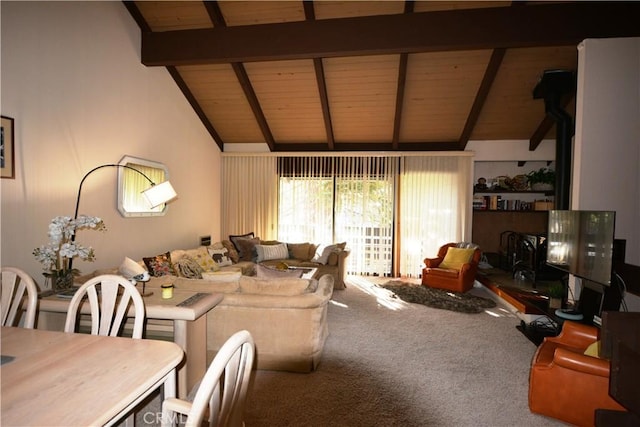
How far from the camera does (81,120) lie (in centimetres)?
358

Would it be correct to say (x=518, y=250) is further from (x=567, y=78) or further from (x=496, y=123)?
(x=567, y=78)

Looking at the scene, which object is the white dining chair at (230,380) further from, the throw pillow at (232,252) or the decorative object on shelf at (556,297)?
the throw pillow at (232,252)

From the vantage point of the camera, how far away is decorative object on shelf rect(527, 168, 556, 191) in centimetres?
618

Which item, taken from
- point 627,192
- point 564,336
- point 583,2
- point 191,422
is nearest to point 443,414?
point 564,336

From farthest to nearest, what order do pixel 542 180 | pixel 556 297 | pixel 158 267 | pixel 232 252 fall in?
pixel 542 180
pixel 232 252
pixel 158 267
pixel 556 297

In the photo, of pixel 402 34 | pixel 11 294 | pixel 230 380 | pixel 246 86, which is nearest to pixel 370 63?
pixel 402 34

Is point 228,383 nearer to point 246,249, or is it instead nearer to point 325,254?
point 325,254

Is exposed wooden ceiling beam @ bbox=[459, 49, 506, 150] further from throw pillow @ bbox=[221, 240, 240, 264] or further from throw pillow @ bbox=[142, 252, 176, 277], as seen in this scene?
throw pillow @ bbox=[142, 252, 176, 277]

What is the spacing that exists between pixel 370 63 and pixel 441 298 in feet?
11.6

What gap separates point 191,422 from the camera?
88 centimetres

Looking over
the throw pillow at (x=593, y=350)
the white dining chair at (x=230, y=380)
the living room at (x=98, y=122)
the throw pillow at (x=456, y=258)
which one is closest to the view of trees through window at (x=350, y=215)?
the throw pillow at (x=456, y=258)

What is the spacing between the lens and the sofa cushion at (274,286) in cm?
278

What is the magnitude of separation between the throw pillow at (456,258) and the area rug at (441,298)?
0.49 meters

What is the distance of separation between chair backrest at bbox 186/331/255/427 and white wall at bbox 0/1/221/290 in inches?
115
